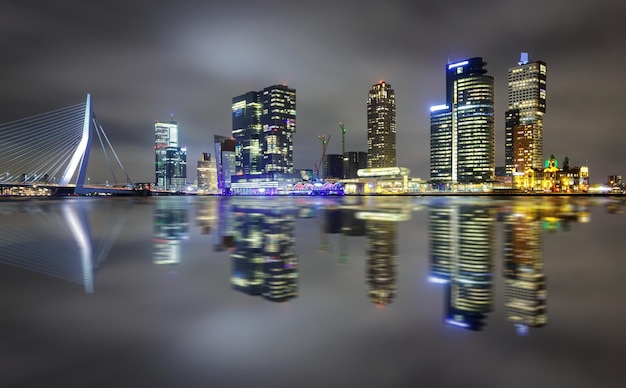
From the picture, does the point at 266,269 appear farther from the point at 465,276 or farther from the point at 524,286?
the point at 524,286

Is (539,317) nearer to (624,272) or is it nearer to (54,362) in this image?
(624,272)

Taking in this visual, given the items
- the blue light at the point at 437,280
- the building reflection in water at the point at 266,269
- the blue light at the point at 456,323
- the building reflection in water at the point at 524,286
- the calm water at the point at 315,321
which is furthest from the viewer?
the blue light at the point at 437,280

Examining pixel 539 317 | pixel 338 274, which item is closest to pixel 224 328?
pixel 338 274

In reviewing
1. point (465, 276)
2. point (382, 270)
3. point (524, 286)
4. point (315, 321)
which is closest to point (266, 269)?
point (382, 270)

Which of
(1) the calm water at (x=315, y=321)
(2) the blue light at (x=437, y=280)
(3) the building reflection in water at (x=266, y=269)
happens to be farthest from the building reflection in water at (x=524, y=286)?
(3) the building reflection in water at (x=266, y=269)

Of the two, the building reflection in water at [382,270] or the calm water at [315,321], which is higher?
the calm water at [315,321]

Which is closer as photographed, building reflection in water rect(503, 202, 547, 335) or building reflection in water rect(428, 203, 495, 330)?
building reflection in water rect(503, 202, 547, 335)

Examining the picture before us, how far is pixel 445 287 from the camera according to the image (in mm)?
9172

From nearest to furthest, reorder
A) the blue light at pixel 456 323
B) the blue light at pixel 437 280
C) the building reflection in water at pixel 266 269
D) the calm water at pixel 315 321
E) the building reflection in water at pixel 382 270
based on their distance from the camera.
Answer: the calm water at pixel 315 321 → the blue light at pixel 456 323 → the building reflection in water at pixel 382 270 → the building reflection in water at pixel 266 269 → the blue light at pixel 437 280

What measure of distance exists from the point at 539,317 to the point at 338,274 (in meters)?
5.24

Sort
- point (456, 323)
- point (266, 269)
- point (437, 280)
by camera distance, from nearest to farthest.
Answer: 1. point (456, 323)
2. point (437, 280)
3. point (266, 269)

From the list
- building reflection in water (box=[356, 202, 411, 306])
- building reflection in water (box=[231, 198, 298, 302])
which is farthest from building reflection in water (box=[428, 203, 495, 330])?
building reflection in water (box=[231, 198, 298, 302])

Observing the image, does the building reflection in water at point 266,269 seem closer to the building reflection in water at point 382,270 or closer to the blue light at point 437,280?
the building reflection in water at point 382,270

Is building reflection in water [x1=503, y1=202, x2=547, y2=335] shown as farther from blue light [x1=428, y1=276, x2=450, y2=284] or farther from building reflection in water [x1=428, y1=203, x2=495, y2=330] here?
blue light [x1=428, y1=276, x2=450, y2=284]
